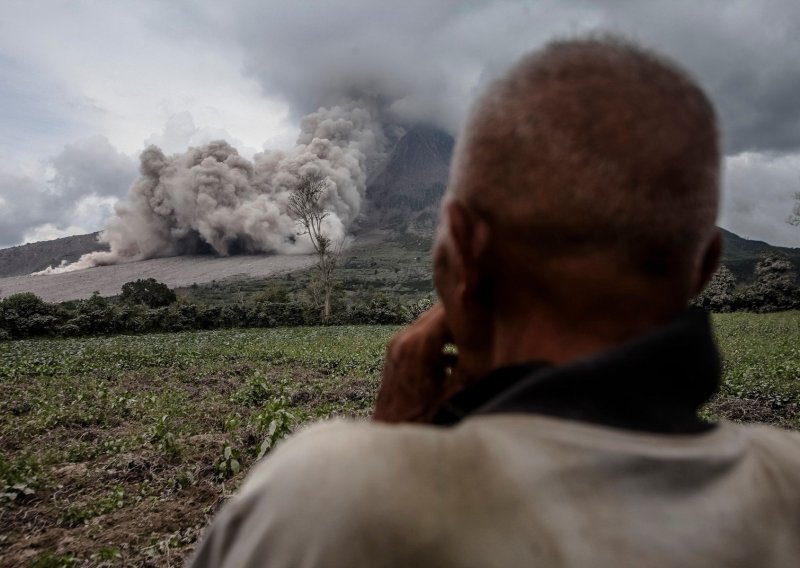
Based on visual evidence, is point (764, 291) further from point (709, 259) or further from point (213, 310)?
point (709, 259)

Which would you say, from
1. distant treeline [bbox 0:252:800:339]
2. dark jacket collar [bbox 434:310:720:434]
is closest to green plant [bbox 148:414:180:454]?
dark jacket collar [bbox 434:310:720:434]

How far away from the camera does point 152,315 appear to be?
38.0 metres

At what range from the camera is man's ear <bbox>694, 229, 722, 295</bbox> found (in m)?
0.91

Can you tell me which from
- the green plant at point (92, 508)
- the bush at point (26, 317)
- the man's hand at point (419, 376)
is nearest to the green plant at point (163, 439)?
the green plant at point (92, 508)

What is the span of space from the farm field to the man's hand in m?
4.32

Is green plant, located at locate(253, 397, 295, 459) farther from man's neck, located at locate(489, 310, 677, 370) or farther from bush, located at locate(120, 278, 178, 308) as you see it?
bush, located at locate(120, 278, 178, 308)

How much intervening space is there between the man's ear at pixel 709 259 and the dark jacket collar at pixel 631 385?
19 centimetres

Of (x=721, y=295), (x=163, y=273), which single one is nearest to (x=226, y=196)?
(x=163, y=273)

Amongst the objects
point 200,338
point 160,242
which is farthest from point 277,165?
point 200,338

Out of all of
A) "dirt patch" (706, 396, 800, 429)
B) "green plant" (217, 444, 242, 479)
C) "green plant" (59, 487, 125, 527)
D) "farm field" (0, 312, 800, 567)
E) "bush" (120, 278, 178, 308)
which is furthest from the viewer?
"bush" (120, 278, 178, 308)

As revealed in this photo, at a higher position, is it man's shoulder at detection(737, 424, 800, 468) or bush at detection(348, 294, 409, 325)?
man's shoulder at detection(737, 424, 800, 468)

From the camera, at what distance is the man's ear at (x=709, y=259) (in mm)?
910

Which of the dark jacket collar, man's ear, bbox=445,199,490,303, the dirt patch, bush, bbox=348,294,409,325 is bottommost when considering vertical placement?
bush, bbox=348,294,409,325

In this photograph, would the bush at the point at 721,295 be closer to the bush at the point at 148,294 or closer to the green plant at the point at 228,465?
the green plant at the point at 228,465
